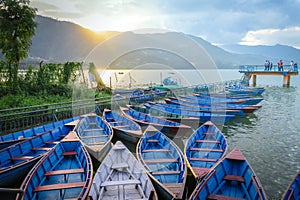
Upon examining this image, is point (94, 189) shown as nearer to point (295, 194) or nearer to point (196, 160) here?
point (196, 160)

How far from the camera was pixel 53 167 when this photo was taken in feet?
20.7

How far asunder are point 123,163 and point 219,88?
25.6 metres

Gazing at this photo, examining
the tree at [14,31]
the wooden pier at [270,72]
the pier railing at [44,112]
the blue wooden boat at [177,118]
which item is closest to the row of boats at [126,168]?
the pier railing at [44,112]

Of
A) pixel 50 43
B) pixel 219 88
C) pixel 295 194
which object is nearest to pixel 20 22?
pixel 295 194

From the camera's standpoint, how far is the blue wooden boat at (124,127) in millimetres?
9430

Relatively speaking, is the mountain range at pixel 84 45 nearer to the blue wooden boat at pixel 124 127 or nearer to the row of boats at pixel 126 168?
the blue wooden boat at pixel 124 127

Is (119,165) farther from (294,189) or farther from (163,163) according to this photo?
(294,189)

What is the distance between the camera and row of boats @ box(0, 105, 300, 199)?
4977 millimetres

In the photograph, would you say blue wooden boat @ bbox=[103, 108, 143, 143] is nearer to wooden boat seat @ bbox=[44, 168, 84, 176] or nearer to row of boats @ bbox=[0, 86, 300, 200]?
row of boats @ bbox=[0, 86, 300, 200]

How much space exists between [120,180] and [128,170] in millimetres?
462

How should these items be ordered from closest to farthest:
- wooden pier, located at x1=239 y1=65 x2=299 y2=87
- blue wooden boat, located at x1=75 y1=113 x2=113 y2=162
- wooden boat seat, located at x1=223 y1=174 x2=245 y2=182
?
wooden boat seat, located at x1=223 y1=174 x2=245 y2=182, blue wooden boat, located at x1=75 y1=113 x2=113 y2=162, wooden pier, located at x1=239 y1=65 x2=299 y2=87

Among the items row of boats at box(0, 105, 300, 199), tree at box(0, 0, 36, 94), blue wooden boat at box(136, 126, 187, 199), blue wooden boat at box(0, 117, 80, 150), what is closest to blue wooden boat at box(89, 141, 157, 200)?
row of boats at box(0, 105, 300, 199)

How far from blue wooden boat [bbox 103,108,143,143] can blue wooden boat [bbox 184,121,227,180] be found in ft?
7.71

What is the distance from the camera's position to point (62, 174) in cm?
589
